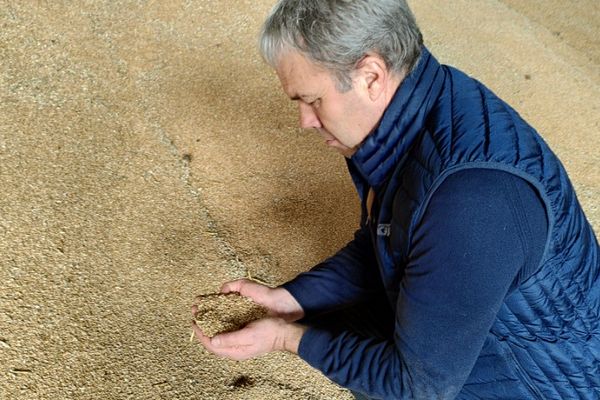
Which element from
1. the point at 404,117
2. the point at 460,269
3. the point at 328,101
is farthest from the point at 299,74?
the point at 460,269

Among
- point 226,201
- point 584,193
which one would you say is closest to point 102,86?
point 226,201

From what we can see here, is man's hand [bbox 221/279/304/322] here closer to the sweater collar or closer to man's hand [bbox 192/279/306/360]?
man's hand [bbox 192/279/306/360]

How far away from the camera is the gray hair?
1133mm

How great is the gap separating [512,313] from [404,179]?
0.33m

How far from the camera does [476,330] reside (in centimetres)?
112

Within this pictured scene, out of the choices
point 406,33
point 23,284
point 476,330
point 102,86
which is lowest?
point 23,284

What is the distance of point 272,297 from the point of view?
162 cm

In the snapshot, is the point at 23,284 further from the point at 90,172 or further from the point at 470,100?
the point at 470,100

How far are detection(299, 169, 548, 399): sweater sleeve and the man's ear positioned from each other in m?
0.23

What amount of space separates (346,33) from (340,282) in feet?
2.40

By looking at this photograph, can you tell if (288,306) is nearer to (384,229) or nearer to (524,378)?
(384,229)

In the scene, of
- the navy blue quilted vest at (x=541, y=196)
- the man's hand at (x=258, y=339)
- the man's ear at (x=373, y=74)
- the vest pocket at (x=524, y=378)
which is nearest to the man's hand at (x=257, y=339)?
the man's hand at (x=258, y=339)

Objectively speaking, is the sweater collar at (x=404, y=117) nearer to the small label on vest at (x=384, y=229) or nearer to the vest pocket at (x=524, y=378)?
the small label on vest at (x=384, y=229)

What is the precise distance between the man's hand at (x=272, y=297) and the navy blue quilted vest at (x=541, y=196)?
1.17 feet
